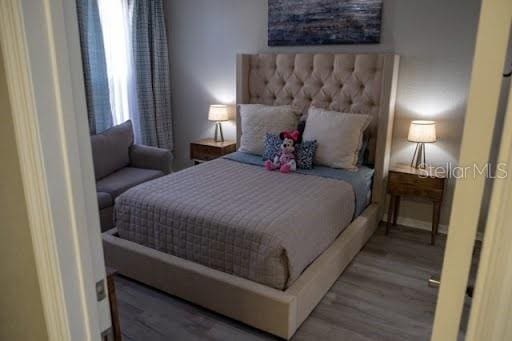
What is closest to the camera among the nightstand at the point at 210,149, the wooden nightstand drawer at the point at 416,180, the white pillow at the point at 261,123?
the wooden nightstand drawer at the point at 416,180

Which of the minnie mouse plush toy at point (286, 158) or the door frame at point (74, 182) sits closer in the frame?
the door frame at point (74, 182)

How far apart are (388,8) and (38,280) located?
11.2 ft

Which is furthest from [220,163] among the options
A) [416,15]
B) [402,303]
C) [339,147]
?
[416,15]

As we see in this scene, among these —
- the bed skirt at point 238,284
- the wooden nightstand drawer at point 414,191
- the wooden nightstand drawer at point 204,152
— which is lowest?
the bed skirt at point 238,284

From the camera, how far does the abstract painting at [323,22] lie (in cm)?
346

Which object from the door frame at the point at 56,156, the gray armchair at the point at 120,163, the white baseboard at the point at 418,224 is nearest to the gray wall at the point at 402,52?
the white baseboard at the point at 418,224

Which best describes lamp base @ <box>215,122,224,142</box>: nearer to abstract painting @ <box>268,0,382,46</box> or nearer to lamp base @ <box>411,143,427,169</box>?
abstract painting @ <box>268,0,382,46</box>

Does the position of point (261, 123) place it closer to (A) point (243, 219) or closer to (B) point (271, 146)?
(B) point (271, 146)

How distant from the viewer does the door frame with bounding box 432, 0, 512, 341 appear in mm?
556

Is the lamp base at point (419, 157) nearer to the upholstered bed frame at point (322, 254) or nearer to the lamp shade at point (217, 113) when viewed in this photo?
the upholstered bed frame at point (322, 254)

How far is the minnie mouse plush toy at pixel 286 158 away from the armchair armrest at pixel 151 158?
117 cm

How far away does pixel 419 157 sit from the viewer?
134 inches

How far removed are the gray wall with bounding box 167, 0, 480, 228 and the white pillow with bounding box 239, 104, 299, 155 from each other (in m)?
0.70

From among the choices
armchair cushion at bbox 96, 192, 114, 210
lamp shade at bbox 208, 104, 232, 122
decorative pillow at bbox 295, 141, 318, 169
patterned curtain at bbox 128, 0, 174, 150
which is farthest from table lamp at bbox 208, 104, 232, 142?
armchair cushion at bbox 96, 192, 114, 210
